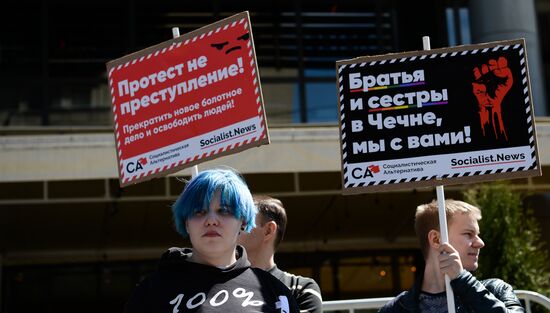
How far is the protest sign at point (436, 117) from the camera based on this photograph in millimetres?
4652

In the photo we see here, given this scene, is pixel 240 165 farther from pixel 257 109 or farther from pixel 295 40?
pixel 257 109

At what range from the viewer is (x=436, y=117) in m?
4.75

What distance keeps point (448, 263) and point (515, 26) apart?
36.6 feet

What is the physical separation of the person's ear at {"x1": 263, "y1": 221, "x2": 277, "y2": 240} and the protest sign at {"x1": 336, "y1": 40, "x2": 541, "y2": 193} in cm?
43

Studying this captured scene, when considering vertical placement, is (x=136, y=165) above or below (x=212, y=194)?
above

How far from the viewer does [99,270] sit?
16375 mm

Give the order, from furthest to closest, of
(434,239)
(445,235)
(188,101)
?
(188,101)
(434,239)
(445,235)

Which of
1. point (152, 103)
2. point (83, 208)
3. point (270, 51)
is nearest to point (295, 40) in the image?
point (270, 51)

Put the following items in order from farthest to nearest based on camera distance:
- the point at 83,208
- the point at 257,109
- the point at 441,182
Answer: the point at 83,208 → the point at 257,109 → the point at 441,182

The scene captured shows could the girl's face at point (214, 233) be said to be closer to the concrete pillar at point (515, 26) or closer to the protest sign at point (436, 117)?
the protest sign at point (436, 117)

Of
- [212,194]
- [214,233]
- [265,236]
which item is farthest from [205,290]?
[265,236]

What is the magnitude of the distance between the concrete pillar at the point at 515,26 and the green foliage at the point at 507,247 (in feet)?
15.8

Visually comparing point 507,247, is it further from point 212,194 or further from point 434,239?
point 212,194

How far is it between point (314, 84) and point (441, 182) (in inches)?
449
